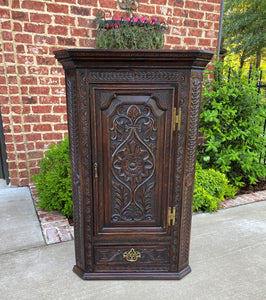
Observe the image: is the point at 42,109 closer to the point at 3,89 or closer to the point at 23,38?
the point at 3,89

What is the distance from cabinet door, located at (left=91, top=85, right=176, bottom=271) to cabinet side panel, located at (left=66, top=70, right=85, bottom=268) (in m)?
0.13

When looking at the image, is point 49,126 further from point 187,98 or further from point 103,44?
point 187,98

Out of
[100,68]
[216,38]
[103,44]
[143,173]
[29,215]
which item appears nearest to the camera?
[100,68]

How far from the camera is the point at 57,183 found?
3.02 meters

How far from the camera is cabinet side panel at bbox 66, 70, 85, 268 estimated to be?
173 cm

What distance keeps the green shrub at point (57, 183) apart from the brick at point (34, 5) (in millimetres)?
2026

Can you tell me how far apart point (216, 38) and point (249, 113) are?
5.36 ft

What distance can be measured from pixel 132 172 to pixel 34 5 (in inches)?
119

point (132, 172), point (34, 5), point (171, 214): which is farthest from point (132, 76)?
point (34, 5)

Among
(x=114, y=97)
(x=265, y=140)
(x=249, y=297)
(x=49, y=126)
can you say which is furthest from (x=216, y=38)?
(x=249, y=297)

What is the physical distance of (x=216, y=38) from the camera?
462 centimetres

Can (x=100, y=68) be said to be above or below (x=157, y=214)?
above

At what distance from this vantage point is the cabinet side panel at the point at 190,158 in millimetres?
1759

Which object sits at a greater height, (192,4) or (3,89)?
(192,4)
